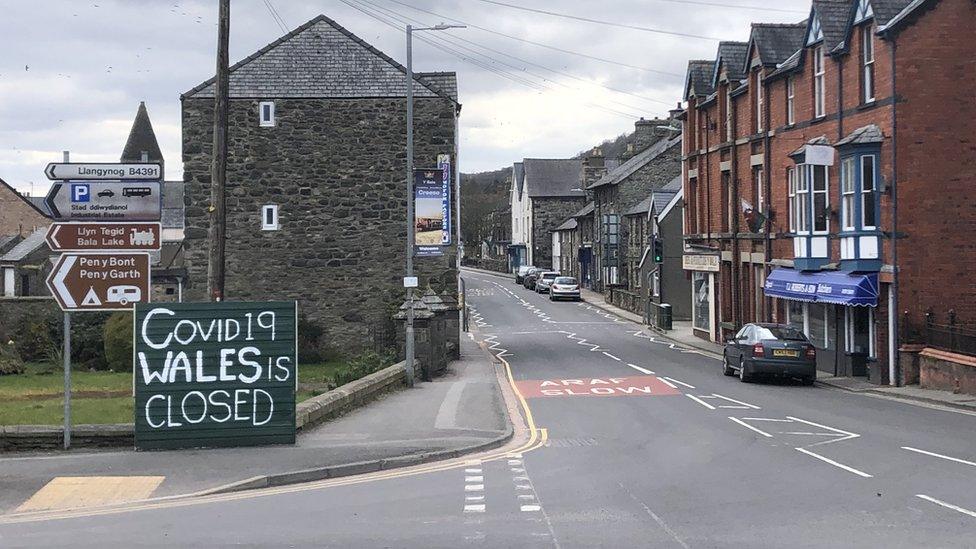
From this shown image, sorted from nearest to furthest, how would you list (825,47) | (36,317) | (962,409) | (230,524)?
(230,524) < (962,409) < (825,47) < (36,317)

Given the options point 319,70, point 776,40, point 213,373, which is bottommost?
point 213,373

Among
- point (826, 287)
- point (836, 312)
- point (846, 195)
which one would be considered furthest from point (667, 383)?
point (846, 195)

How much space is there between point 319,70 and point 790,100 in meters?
15.3

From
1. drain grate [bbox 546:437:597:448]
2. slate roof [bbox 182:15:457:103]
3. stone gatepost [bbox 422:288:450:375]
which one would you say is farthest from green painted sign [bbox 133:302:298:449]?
slate roof [bbox 182:15:457:103]

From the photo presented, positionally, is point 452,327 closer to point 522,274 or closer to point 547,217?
point 522,274

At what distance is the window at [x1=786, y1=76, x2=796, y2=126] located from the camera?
32.3 metres

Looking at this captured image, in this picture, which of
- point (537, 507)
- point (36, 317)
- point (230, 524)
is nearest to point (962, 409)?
point (537, 507)

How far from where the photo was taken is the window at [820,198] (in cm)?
2880

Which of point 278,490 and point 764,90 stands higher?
point 764,90

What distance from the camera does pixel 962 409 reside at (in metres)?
21.0

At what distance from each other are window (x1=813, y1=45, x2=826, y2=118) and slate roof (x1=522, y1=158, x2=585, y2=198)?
67851 mm

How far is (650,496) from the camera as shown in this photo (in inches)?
453

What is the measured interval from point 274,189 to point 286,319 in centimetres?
2029

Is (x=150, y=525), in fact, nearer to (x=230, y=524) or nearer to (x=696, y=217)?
(x=230, y=524)
